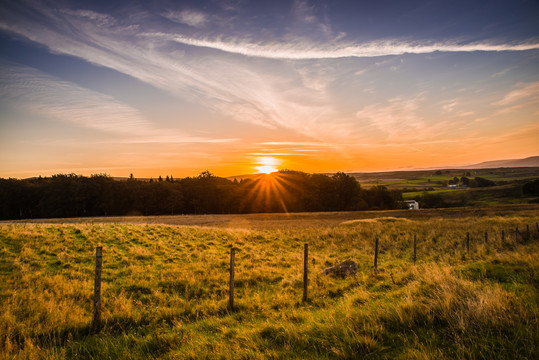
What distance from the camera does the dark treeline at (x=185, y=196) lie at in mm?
74500

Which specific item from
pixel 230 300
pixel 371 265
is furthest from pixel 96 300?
pixel 371 265

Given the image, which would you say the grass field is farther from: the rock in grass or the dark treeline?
the dark treeline

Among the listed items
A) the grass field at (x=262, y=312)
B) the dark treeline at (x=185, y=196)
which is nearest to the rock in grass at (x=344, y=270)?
the grass field at (x=262, y=312)

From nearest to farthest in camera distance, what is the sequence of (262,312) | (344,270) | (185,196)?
1. (262,312)
2. (344,270)
3. (185,196)

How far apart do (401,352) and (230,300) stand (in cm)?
521

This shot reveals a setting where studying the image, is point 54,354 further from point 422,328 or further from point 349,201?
point 349,201

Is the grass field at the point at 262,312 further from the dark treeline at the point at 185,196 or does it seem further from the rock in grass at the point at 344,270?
the dark treeline at the point at 185,196

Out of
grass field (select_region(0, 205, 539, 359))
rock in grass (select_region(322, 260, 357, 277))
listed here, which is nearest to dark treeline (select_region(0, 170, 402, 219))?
grass field (select_region(0, 205, 539, 359))

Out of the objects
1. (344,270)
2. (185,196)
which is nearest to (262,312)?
(344,270)

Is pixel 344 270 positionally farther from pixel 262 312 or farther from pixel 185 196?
pixel 185 196

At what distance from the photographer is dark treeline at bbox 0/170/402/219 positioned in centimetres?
7450

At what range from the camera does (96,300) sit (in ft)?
23.2

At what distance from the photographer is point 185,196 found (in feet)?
275

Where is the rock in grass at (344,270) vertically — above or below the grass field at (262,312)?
below
